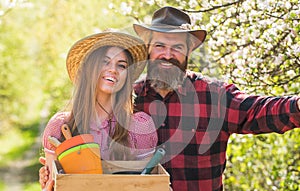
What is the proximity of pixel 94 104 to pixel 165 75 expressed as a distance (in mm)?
683

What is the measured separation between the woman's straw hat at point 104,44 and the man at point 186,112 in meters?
0.29

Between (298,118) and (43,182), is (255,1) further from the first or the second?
(43,182)

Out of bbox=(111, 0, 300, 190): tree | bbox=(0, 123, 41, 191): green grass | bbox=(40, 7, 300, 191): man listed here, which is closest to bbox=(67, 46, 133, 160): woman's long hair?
bbox=(40, 7, 300, 191): man

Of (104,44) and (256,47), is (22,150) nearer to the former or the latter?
(256,47)

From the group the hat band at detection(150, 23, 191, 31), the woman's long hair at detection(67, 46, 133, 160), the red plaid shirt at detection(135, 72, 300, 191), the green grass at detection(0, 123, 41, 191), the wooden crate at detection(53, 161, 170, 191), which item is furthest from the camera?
the green grass at detection(0, 123, 41, 191)

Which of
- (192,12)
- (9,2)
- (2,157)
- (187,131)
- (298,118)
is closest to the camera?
(298,118)

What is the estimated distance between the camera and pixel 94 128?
3525 mm

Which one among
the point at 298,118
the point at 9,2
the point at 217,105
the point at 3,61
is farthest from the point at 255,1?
the point at 3,61

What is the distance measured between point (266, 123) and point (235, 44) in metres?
1.74

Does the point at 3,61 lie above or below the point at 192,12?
below

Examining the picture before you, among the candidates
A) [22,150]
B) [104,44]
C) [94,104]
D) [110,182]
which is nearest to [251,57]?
[104,44]

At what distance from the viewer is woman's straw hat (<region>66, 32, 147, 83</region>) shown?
3631mm

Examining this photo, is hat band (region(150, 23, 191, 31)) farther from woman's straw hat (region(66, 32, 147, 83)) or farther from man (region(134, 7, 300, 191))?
woman's straw hat (region(66, 32, 147, 83))

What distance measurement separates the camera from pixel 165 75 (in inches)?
161
